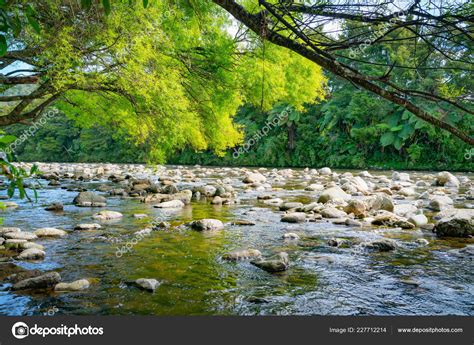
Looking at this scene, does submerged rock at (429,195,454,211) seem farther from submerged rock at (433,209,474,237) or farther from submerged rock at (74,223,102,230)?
submerged rock at (74,223,102,230)

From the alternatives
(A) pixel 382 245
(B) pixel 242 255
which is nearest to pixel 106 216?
(B) pixel 242 255

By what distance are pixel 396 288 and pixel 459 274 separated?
1007 mm

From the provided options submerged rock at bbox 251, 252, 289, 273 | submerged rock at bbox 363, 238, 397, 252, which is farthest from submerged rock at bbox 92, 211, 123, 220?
submerged rock at bbox 363, 238, 397, 252

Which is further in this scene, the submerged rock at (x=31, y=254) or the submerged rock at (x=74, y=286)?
the submerged rock at (x=31, y=254)

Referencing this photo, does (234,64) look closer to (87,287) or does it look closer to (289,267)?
(289,267)

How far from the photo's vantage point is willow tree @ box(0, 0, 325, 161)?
264 inches

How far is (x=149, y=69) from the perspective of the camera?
814cm

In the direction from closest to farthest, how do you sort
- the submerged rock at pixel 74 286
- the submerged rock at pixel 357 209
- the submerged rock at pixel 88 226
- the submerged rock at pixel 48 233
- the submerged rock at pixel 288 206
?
the submerged rock at pixel 74 286 → the submerged rock at pixel 48 233 → the submerged rock at pixel 88 226 → the submerged rock at pixel 357 209 → the submerged rock at pixel 288 206

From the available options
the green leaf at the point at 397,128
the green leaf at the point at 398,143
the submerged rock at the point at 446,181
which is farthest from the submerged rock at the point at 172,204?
the green leaf at the point at 397,128

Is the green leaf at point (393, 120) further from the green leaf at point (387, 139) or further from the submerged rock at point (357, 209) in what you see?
the submerged rock at point (357, 209)

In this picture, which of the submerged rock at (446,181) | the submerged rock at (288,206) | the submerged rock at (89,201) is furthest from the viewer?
the submerged rock at (446,181)

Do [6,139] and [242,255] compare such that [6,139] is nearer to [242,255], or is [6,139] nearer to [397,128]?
[242,255]

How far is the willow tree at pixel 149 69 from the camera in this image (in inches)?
264

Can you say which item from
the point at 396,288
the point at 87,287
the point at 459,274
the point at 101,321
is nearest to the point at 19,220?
the point at 87,287
